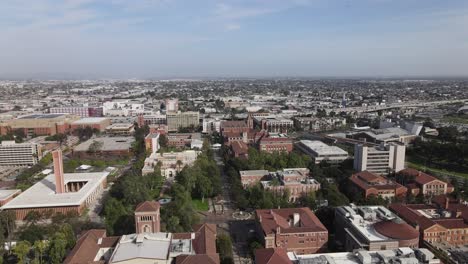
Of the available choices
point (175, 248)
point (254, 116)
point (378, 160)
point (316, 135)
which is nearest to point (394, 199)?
point (378, 160)

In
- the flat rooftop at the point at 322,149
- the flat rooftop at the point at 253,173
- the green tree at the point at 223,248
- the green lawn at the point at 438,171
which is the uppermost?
the flat rooftop at the point at 322,149

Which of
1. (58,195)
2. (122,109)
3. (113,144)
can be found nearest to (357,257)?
(58,195)

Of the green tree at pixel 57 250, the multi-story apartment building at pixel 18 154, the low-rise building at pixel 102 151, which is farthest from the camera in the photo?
the low-rise building at pixel 102 151

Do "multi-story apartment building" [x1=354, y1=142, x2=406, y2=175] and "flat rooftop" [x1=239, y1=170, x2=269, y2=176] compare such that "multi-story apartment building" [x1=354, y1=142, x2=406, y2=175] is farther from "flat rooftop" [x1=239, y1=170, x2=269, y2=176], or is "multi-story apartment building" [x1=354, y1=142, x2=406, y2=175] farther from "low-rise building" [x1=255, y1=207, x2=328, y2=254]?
"low-rise building" [x1=255, y1=207, x2=328, y2=254]

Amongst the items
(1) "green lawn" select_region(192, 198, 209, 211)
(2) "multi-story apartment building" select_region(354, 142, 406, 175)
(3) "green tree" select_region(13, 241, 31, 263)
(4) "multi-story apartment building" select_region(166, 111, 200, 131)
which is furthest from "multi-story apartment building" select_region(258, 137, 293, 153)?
(3) "green tree" select_region(13, 241, 31, 263)

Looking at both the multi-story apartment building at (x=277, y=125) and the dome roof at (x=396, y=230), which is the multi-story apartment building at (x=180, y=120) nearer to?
the multi-story apartment building at (x=277, y=125)

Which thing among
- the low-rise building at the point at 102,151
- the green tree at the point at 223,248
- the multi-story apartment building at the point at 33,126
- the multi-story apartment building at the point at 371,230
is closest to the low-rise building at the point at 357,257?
the multi-story apartment building at the point at 371,230
